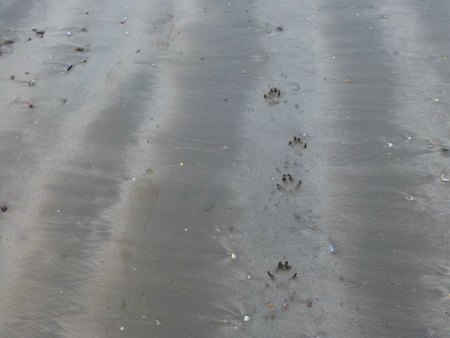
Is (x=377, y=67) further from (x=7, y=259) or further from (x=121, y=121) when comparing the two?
(x=7, y=259)

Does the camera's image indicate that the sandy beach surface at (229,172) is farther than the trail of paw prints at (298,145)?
No

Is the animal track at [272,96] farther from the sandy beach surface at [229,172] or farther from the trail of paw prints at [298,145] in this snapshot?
the trail of paw prints at [298,145]

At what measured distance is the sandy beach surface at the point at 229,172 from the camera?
4180 mm

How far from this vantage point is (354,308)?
4074 mm

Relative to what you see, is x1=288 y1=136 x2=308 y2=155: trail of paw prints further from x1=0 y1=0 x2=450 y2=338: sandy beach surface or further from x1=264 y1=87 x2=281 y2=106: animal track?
x1=264 y1=87 x2=281 y2=106: animal track

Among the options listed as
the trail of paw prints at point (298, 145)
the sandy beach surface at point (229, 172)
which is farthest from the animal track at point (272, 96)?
the trail of paw prints at point (298, 145)

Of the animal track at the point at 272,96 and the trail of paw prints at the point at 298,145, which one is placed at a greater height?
the animal track at the point at 272,96

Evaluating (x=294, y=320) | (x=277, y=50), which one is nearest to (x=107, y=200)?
(x=294, y=320)

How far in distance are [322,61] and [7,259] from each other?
430 cm

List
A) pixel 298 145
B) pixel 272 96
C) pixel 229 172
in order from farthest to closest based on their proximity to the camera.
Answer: pixel 272 96 → pixel 298 145 → pixel 229 172

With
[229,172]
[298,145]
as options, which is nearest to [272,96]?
[298,145]

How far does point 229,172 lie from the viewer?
5121 millimetres

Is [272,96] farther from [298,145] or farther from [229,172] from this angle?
[229,172]

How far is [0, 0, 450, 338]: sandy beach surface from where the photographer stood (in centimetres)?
418
